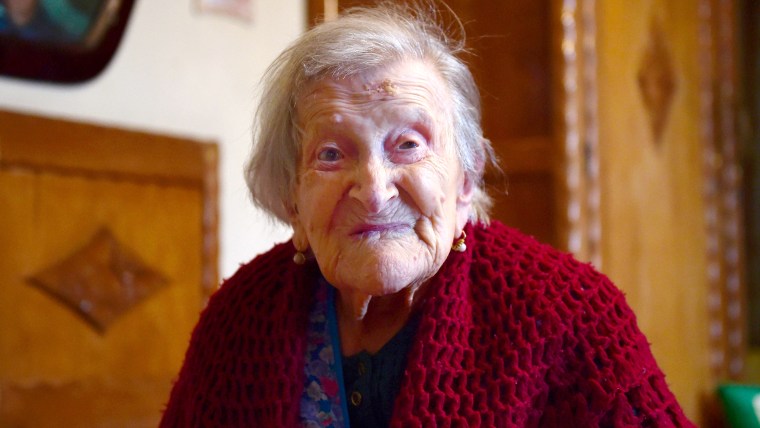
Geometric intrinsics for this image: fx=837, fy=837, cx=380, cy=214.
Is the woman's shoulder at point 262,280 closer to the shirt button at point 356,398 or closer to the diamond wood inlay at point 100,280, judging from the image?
the shirt button at point 356,398

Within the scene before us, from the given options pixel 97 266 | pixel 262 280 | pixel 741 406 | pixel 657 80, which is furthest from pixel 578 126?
pixel 97 266

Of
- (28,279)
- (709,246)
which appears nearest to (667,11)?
(709,246)

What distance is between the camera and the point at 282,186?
1113 millimetres

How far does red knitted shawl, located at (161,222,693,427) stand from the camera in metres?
0.93

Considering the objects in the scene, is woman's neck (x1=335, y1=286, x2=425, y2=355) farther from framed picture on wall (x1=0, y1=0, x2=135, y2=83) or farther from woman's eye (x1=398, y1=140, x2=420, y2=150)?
framed picture on wall (x1=0, y1=0, x2=135, y2=83)

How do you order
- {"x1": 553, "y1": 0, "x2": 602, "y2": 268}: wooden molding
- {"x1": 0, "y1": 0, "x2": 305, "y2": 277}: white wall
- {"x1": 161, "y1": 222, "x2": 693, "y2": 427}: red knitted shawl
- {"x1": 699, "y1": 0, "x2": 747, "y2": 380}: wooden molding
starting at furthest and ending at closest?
{"x1": 699, "y1": 0, "x2": 747, "y2": 380}: wooden molding, {"x1": 0, "y1": 0, "x2": 305, "y2": 277}: white wall, {"x1": 553, "y1": 0, "x2": 602, "y2": 268}: wooden molding, {"x1": 161, "y1": 222, "x2": 693, "y2": 427}: red knitted shawl

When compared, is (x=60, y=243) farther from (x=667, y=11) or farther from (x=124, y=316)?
(x=667, y=11)

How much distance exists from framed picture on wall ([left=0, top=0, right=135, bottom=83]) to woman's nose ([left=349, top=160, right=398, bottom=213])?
1424mm

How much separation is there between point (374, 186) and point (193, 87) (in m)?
1.59

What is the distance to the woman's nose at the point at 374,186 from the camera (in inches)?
36.8

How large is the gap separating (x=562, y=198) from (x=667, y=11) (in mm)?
811

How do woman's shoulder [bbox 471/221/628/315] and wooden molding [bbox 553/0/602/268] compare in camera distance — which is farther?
wooden molding [bbox 553/0/602/268]

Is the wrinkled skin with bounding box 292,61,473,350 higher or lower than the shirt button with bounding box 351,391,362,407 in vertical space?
higher

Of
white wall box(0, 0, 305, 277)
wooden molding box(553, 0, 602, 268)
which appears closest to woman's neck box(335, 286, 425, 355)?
wooden molding box(553, 0, 602, 268)
